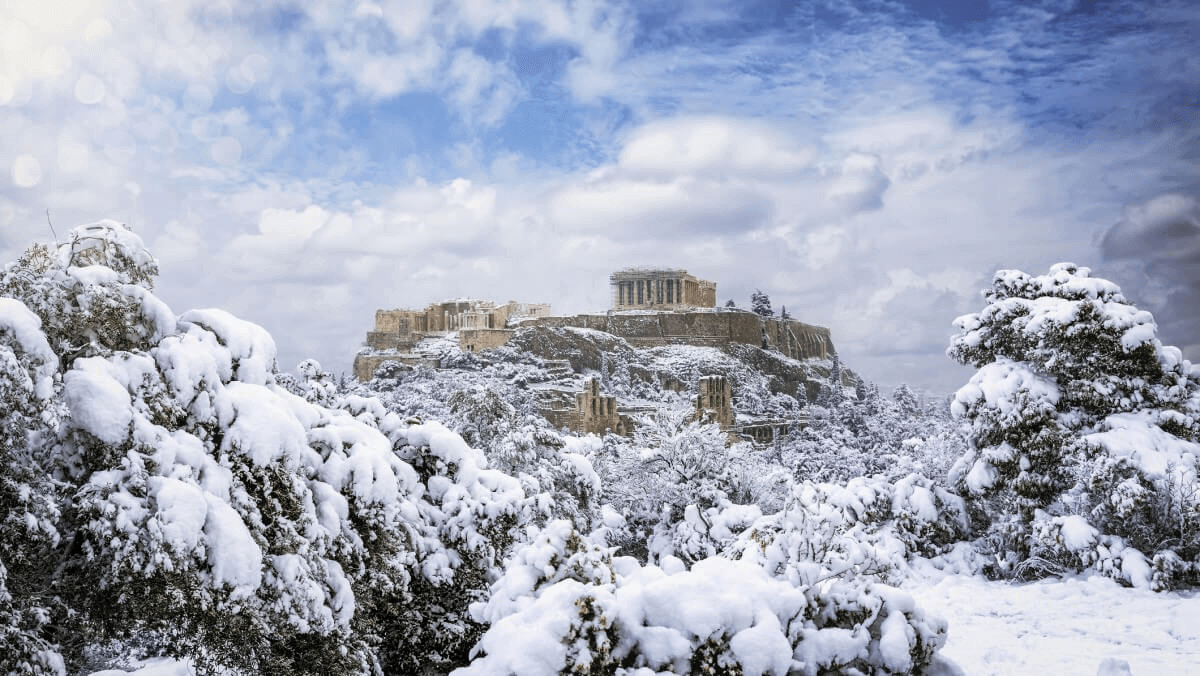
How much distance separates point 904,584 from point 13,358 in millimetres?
10870

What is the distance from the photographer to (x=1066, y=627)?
30.4 feet

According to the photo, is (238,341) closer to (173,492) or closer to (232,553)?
(173,492)

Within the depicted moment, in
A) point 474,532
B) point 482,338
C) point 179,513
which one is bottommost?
point 474,532

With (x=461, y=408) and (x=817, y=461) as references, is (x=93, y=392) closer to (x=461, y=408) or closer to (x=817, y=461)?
(x=461, y=408)

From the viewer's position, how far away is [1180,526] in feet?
35.4

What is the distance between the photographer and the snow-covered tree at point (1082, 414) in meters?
11.1

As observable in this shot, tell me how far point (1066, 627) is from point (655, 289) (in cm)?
7547

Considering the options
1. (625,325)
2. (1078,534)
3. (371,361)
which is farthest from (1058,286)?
(371,361)

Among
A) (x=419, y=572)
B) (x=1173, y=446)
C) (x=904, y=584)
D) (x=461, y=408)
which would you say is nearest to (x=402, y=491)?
(x=419, y=572)

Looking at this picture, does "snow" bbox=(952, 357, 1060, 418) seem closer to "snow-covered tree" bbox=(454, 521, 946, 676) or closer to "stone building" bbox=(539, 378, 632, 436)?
"snow-covered tree" bbox=(454, 521, 946, 676)

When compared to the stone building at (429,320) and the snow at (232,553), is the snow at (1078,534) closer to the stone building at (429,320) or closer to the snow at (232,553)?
the snow at (232,553)

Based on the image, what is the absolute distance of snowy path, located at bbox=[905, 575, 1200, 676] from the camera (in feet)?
25.8

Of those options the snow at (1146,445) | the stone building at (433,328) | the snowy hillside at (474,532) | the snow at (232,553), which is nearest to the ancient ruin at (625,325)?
the stone building at (433,328)

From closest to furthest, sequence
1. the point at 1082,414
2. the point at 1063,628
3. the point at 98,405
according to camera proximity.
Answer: the point at 98,405
the point at 1063,628
the point at 1082,414
